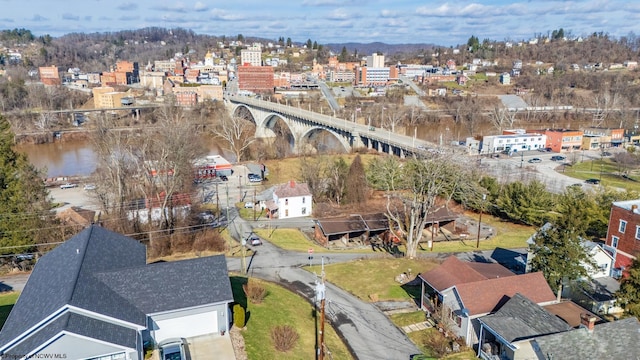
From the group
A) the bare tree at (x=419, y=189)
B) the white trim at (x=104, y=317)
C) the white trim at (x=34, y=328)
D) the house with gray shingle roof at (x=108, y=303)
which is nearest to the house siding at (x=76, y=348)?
the house with gray shingle roof at (x=108, y=303)

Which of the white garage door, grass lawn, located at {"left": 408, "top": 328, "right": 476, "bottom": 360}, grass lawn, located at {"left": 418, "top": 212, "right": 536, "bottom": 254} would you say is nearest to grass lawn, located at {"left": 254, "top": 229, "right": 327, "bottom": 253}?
grass lawn, located at {"left": 418, "top": 212, "right": 536, "bottom": 254}

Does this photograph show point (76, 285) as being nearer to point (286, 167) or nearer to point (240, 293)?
point (240, 293)

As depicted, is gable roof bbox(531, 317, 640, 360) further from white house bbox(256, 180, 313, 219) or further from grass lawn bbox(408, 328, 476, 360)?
white house bbox(256, 180, 313, 219)

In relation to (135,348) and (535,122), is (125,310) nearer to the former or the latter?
(135,348)

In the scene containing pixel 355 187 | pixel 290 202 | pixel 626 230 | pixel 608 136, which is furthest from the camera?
pixel 608 136

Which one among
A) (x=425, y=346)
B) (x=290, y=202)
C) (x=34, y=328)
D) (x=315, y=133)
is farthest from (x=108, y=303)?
(x=315, y=133)

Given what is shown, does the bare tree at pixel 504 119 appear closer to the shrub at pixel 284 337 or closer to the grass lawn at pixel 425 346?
the grass lawn at pixel 425 346

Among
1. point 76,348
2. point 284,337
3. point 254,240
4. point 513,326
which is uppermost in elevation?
point 76,348
